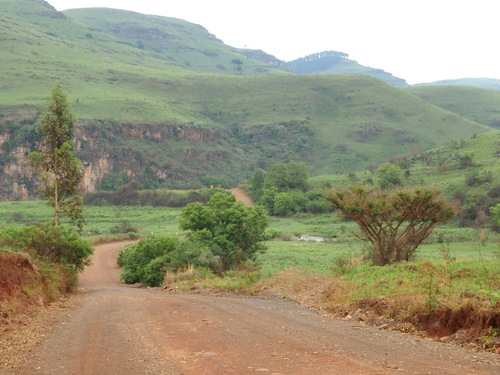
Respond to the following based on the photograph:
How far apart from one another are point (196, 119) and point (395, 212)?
364ft

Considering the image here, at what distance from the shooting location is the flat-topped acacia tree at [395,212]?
2011cm

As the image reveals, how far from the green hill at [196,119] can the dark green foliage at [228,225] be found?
7240cm

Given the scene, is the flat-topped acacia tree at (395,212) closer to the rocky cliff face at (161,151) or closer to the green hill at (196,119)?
the rocky cliff face at (161,151)

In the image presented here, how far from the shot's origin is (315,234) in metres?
61.2

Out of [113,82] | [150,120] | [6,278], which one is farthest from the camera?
[113,82]

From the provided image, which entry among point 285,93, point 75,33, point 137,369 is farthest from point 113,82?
point 137,369

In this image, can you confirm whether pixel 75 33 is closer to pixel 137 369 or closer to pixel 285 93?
pixel 285 93

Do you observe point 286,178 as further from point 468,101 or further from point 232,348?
point 468,101

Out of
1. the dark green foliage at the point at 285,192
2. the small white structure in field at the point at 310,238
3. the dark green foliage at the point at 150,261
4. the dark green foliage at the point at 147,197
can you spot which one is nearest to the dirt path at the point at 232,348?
the dark green foliage at the point at 150,261

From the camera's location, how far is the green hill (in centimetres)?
10356

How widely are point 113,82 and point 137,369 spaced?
131958mm

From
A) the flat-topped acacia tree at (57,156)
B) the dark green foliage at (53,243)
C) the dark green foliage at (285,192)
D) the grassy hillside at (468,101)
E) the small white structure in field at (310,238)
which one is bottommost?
the small white structure in field at (310,238)

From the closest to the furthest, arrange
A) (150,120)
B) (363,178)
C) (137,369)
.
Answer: (137,369)
(363,178)
(150,120)

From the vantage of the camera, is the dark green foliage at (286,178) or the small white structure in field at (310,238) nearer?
the small white structure in field at (310,238)
